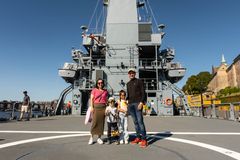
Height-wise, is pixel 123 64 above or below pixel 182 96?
above

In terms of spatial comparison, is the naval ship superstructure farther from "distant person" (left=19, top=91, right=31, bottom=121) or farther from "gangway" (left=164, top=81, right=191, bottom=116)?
"distant person" (left=19, top=91, right=31, bottom=121)

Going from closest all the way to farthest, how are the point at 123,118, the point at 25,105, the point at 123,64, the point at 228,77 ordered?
the point at 123,118 → the point at 25,105 → the point at 123,64 → the point at 228,77

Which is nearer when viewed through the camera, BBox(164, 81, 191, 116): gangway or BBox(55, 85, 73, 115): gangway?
BBox(164, 81, 191, 116): gangway

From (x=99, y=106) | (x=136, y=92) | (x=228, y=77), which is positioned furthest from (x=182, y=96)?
(x=228, y=77)

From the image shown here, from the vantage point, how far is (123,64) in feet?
50.4

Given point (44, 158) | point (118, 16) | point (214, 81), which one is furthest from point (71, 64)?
point (214, 81)

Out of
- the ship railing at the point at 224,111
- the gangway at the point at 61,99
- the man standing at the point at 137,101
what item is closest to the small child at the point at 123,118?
the man standing at the point at 137,101

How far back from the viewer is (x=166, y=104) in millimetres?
14750

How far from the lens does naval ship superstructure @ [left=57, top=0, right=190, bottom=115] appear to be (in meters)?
15.1

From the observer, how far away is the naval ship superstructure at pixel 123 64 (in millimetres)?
15102

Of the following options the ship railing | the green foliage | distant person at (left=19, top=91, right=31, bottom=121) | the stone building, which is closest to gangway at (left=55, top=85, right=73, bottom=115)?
distant person at (left=19, top=91, right=31, bottom=121)

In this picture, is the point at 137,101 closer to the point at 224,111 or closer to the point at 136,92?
the point at 136,92

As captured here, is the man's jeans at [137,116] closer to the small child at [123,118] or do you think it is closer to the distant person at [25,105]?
A: the small child at [123,118]

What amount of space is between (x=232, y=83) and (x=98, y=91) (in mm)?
70742
